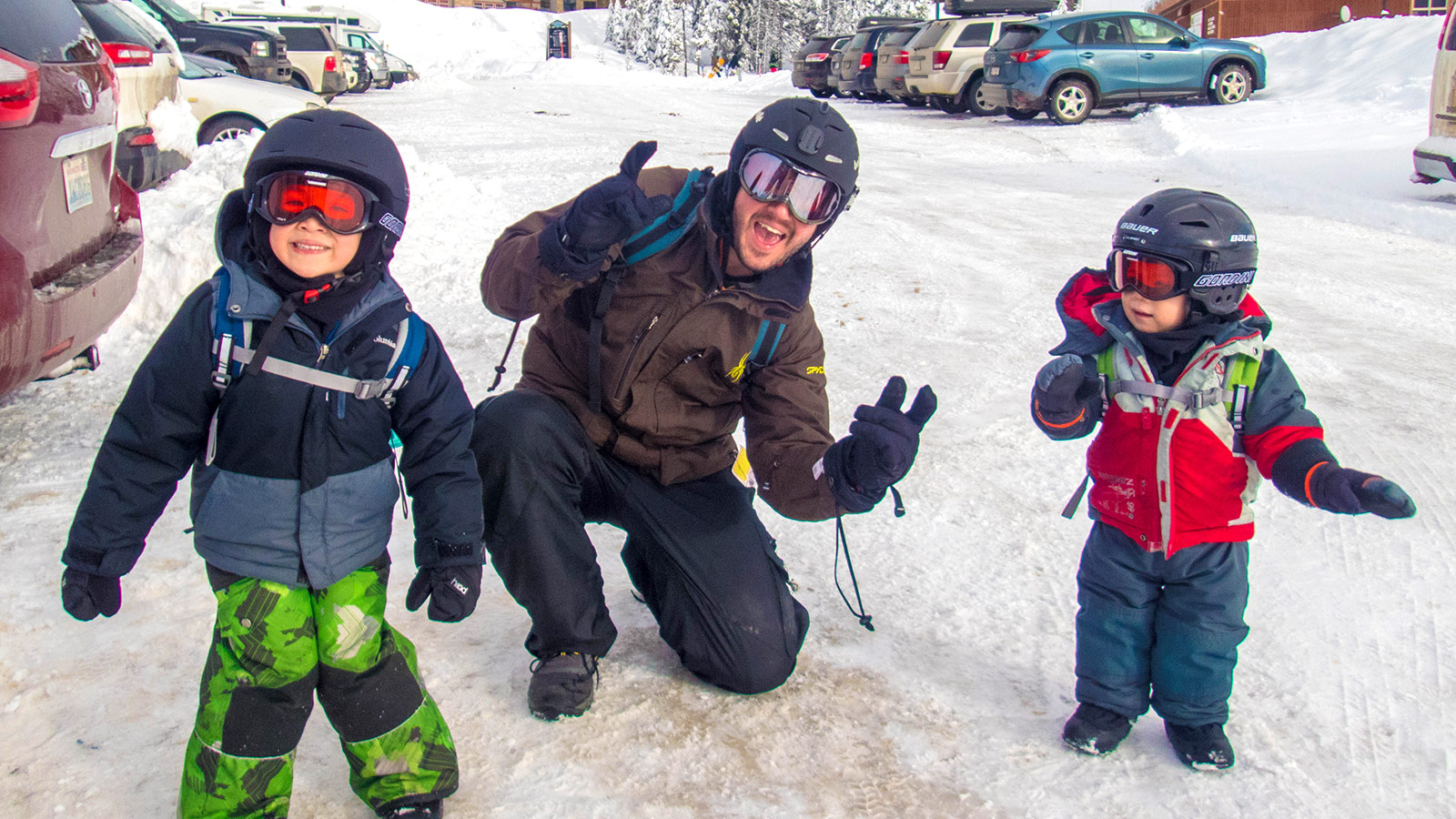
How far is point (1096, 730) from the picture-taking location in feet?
8.11

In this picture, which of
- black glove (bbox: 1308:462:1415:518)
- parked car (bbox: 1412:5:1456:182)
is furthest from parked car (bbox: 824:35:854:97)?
black glove (bbox: 1308:462:1415:518)

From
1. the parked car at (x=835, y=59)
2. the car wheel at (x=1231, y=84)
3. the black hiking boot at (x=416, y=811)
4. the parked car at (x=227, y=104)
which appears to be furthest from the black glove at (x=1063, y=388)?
the parked car at (x=835, y=59)

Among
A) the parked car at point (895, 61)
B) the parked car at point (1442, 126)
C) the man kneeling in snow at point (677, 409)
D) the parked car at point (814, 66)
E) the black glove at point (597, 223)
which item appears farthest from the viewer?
the parked car at point (814, 66)

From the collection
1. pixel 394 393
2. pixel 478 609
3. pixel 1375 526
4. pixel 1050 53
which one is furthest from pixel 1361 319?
pixel 1050 53

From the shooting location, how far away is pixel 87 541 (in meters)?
1.99

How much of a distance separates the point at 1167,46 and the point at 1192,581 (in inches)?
596

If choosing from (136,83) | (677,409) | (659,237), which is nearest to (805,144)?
(659,237)

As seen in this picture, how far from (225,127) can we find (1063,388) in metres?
8.93

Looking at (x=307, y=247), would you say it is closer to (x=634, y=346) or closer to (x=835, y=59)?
(x=634, y=346)

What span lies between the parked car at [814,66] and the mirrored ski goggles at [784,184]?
74.5 feet

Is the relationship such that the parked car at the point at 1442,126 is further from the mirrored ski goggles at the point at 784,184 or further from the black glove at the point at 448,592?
the black glove at the point at 448,592

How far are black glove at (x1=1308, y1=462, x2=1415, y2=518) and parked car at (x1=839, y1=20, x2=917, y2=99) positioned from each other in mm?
18639

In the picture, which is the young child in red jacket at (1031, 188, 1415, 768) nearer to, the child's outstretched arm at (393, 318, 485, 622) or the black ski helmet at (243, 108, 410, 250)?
the child's outstretched arm at (393, 318, 485, 622)

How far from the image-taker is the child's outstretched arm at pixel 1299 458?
1997 millimetres
